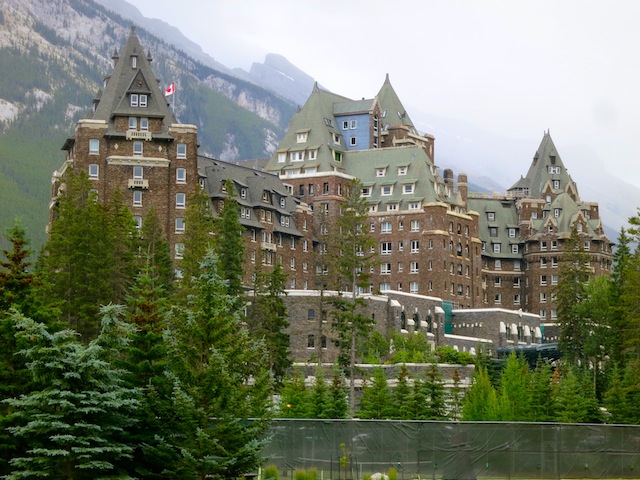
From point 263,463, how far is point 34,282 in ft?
41.1

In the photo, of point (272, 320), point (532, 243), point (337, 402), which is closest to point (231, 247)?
point (272, 320)

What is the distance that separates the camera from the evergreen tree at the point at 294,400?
3086 inches

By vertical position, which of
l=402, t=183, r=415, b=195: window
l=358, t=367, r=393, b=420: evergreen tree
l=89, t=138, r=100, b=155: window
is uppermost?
l=402, t=183, r=415, b=195: window

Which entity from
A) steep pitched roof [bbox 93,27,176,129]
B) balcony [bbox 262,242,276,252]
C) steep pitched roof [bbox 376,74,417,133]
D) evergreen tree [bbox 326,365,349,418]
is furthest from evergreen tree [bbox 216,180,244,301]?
steep pitched roof [bbox 376,74,417,133]

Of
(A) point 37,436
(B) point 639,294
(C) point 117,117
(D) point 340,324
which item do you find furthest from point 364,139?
(A) point 37,436

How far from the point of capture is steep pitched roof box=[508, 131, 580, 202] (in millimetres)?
164875

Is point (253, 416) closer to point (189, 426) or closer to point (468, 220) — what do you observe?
point (189, 426)

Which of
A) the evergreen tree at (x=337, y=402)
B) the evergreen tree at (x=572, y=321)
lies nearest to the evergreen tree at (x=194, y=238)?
the evergreen tree at (x=337, y=402)

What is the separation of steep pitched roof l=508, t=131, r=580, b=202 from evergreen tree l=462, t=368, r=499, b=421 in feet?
245

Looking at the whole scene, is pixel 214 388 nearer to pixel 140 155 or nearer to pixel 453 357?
pixel 140 155

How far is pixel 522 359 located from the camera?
350 feet

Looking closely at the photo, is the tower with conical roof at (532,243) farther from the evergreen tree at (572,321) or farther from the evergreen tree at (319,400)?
the evergreen tree at (319,400)

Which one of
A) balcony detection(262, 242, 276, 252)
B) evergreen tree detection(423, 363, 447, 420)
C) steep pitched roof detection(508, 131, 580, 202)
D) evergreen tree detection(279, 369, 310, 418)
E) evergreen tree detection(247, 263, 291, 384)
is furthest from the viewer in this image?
steep pitched roof detection(508, 131, 580, 202)

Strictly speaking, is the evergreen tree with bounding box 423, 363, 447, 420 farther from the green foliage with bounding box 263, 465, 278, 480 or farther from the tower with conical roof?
the tower with conical roof
